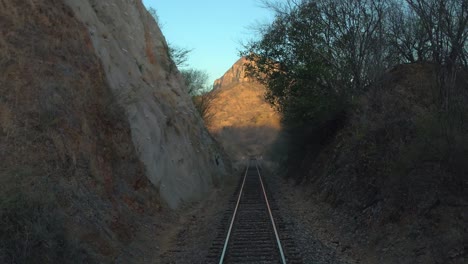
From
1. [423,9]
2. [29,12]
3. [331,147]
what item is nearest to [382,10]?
[331,147]

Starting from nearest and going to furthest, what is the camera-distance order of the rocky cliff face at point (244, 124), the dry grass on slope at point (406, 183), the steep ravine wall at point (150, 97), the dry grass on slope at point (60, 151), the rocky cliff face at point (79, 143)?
the dry grass on slope at point (60, 151) → the rocky cliff face at point (79, 143) → the dry grass on slope at point (406, 183) → the steep ravine wall at point (150, 97) → the rocky cliff face at point (244, 124)

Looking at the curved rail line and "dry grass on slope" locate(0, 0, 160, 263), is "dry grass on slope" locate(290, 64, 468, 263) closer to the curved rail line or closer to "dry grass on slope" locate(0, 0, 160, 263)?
the curved rail line

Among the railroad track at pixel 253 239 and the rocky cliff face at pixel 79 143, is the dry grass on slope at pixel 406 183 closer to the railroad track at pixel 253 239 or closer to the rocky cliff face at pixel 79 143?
the railroad track at pixel 253 239

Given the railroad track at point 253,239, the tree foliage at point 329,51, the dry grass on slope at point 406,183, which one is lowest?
the railroad track at point 253,239

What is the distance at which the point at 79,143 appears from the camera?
38.9 feet

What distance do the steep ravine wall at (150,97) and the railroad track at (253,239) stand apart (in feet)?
11.1

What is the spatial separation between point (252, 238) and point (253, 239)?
0.13 meters

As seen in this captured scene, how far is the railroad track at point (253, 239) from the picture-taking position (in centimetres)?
977

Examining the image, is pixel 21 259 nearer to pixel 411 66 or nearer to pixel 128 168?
pixel 128 168

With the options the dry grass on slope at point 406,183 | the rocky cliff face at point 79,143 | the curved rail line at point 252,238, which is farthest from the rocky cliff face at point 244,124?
the dry grass on slope at point 406,183

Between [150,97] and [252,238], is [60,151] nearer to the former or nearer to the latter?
[252,238]

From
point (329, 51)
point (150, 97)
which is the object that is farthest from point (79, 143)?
point (329, 51)

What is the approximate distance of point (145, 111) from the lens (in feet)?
61.3

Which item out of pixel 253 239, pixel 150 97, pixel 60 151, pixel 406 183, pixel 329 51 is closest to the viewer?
pixel 60 151
